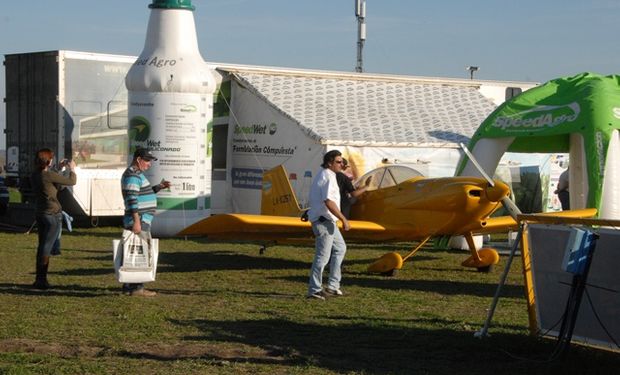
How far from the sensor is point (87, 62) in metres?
19.4

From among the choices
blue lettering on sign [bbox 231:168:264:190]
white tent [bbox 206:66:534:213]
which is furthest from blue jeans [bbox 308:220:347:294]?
blue lettering on sign [bbox 231:168:264:190]

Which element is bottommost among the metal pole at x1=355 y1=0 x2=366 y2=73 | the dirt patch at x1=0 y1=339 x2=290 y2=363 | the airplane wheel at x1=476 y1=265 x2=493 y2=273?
the airplane wheel at x1=476 y1=265 x2=493 y2=273

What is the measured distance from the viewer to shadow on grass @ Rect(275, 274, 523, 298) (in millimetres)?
11234

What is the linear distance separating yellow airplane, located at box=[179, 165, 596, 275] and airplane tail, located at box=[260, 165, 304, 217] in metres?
0.14

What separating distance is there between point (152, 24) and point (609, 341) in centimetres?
1248

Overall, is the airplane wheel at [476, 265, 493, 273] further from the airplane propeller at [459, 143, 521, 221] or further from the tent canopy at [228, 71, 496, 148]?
the tent canopy at [228, 71, 496, 148]

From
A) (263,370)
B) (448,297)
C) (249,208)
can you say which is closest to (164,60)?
(249,208)

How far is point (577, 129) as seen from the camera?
13.1 m

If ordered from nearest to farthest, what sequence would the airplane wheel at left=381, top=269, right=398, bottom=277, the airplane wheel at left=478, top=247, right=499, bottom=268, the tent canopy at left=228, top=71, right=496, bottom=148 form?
the airplane wheel at left=381, top=269, right=398, bottom=277 → the airplane wheel at left=478, top=247, right=499, bottom=268 → the tent canopy at left=228, top=71, right=496, bottom=148

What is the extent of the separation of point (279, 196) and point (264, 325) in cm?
601

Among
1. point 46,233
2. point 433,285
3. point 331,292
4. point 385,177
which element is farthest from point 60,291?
point 385,177

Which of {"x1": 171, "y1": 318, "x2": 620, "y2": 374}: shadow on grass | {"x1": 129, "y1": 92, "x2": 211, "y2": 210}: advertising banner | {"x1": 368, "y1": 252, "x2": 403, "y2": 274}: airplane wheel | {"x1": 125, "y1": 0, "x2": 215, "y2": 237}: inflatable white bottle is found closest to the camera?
{"x1": 171, "y1": 318, "x2": 620, "y2": 374}: shadow on grass

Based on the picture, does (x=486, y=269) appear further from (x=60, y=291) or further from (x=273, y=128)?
(x=273, y=128)

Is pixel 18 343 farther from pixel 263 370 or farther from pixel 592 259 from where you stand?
pixel 592 259
